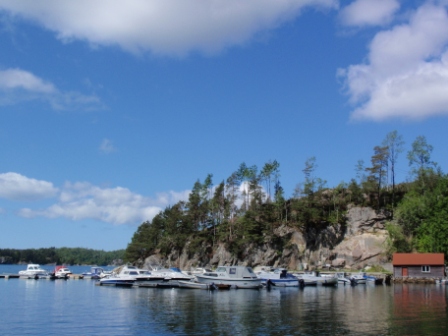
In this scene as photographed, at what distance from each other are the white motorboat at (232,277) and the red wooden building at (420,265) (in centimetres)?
3005

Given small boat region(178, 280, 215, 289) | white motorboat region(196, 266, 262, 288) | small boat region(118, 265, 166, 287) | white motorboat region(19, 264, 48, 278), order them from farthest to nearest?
white motorboat region(19, 264, 48, 278)
small boat region(118, 265, 166, 287)
white motorboat region(196, 266, 262, 288)
small boat region(178, 280, 215, 289)

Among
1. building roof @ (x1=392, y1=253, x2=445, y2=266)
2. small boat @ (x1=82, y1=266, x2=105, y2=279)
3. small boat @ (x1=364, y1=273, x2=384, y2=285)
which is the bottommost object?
small boat @ (x1=82, y1=266, x2=105, y2=279)

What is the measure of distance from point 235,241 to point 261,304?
67216 mm

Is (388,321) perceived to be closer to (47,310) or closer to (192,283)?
(47,310)

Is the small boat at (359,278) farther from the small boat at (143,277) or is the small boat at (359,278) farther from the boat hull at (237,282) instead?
the small boat at (143,277)

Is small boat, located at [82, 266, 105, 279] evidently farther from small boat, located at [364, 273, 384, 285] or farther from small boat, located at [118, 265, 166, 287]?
small boat, located at [364, 273, 384, 285]

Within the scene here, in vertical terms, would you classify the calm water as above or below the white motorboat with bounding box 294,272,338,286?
above

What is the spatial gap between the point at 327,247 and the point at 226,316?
250 ft

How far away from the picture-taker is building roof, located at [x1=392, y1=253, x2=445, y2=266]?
81.1m

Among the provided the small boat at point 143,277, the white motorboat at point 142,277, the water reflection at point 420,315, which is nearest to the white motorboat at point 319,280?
the water reflection at point 420,315

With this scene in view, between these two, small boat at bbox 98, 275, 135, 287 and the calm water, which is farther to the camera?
small boat at bbox 98, 275, 135, 287

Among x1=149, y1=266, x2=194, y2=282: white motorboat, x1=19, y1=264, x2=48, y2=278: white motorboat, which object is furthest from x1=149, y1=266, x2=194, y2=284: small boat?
x1=19, y1=264, x2=48, y2=278: white motorboat

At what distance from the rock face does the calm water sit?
50058mm

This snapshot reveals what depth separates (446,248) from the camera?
86.6 m
